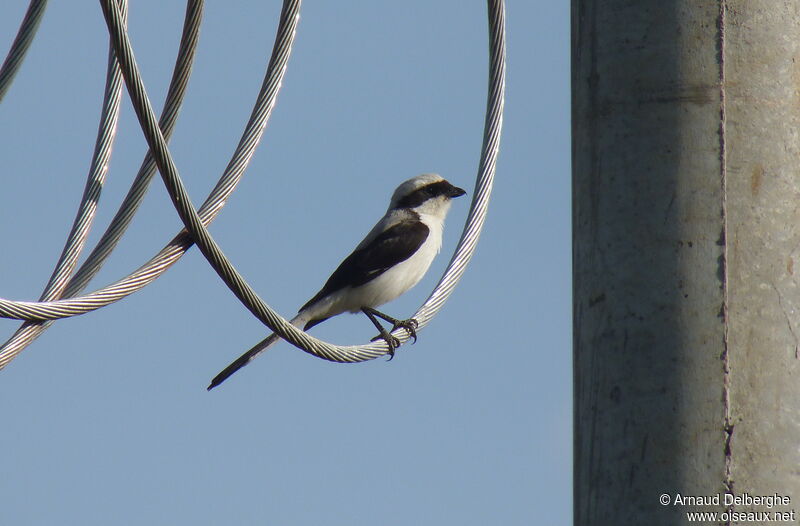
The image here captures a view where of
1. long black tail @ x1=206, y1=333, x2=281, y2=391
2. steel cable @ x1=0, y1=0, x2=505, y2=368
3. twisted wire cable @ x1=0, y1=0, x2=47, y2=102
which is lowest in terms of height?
long black tail @ x1=206, y1=333, x2=281, y2=391

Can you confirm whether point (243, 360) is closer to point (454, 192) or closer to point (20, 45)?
point (20, 45)

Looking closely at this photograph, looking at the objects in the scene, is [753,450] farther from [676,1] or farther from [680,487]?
[676,1]

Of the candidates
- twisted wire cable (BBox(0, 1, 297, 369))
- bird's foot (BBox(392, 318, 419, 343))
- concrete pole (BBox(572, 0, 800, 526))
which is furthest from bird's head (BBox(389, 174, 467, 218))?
concrete pole (BBox(572, 0, 800, 526))

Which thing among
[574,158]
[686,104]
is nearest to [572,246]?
[574,158]

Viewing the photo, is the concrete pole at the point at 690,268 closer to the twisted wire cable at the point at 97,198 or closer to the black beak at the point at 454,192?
the twisted wire cable at the point at 97,198

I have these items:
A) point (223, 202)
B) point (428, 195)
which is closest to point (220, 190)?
point (223, 202)

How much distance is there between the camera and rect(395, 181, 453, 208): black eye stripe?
28.0 feet

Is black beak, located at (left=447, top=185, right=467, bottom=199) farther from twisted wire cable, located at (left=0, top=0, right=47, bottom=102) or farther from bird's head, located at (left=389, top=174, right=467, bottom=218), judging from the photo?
twisted wire cable, located at (left=0, top=0, right=47, bottom=102)

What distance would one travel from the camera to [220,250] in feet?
10.7

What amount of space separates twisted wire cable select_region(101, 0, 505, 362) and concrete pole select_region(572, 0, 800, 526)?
102 cm

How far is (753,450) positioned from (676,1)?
1.35 metres

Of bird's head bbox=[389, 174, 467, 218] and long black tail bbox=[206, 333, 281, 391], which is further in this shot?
bird's head bbox=[389, 174, 467, 218]

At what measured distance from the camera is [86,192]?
13.7 ft

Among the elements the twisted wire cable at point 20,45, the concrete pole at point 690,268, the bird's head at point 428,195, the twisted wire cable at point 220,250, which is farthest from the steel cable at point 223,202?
the bird's head at point 428,195
